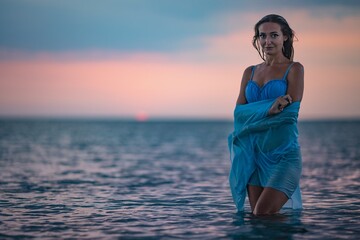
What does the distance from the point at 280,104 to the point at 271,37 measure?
88 cm

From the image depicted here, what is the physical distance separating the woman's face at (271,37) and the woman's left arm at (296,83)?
352 mm

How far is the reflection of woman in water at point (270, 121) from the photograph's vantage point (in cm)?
727

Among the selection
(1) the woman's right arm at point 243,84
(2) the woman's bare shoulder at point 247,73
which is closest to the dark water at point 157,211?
(1) the woman's right arm at point 243,84

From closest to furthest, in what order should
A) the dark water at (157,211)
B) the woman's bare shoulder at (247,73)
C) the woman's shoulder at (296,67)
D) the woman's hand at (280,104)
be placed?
the woman's hand at (280,104), the woman's shoulder at (296,67), the dark water at (157,211), the woman's bare shoulder at (247,73)

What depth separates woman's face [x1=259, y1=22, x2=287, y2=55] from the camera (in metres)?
7.30

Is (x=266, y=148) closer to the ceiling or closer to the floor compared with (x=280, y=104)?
closer to the floor

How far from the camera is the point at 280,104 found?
7141 mm

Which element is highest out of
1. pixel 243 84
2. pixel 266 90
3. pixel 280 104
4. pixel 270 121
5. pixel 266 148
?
pixel 243 84

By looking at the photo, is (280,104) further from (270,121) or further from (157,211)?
(157,211)

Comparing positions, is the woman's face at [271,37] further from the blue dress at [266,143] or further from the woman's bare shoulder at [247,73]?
the woman's bare shoulder at [247,73]

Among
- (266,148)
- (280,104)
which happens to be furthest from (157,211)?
(280,104)

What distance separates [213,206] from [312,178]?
7.02 metres

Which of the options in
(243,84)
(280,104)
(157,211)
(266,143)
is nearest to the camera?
(280,104)

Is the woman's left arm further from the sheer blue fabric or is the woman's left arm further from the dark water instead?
the dark water
